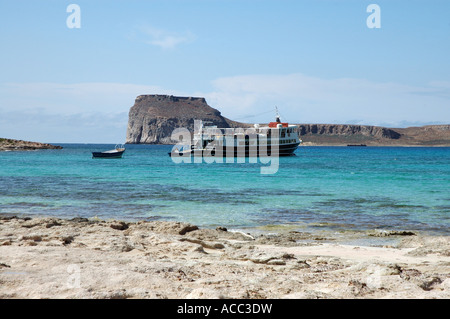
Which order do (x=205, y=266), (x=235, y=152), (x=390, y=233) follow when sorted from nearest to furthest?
(x=205, y=266) → (x=390, y=233) → (x=235, y=152)

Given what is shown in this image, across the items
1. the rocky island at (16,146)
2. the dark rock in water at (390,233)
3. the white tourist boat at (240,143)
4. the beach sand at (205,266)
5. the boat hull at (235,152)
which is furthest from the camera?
the rocky island at (16,146)

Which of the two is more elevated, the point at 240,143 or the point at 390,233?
the point at 240,143

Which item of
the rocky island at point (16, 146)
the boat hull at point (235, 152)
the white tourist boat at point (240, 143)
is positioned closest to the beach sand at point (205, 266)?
the boat hull at point (235, 152)

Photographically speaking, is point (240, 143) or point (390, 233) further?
point (240, 143)

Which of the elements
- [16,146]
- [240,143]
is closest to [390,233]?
[240,143]

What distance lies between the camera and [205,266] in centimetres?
693

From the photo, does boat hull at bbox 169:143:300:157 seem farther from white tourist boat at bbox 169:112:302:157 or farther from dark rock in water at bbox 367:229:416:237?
dark rock in water at bbox 367:229:416:237

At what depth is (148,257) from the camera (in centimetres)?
754

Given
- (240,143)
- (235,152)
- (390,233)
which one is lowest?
(390,233)

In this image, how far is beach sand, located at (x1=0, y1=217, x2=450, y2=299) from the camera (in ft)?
17.8

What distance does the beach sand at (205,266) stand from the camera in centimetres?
543

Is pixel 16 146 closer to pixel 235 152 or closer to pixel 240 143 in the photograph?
pixel 235 152

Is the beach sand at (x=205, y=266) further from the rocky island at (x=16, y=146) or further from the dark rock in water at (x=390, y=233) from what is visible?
the rocky island at (x=16, y=146)
